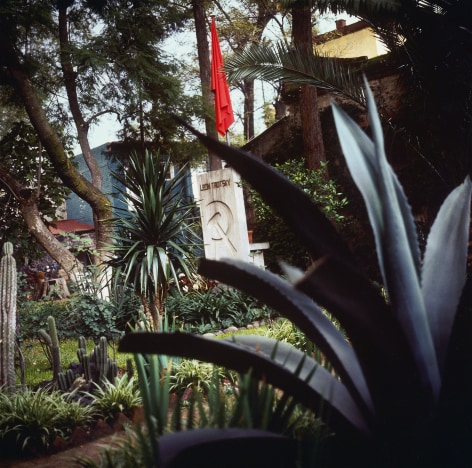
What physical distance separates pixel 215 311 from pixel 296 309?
654 centimetres

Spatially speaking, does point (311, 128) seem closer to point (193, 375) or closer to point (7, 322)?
point (193, 375)

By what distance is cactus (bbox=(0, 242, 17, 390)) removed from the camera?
171 inches

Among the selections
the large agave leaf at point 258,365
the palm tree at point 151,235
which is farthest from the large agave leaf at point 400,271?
the palm tree at point 151,235

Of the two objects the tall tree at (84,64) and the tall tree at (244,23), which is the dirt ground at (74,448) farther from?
the tall tree at (244,23)

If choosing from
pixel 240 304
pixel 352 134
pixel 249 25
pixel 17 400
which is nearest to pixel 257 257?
pixel 240 304

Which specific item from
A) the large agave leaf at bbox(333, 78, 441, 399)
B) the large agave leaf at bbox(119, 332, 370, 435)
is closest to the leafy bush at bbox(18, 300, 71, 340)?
the large agave leaf at bbox(119, 332, 370, 435)

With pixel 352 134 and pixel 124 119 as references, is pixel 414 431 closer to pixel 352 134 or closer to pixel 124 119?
pixel 352 134

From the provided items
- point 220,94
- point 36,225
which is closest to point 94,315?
point 36,225

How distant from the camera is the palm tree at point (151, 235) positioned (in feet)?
19.3

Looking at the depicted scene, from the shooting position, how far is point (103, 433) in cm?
347

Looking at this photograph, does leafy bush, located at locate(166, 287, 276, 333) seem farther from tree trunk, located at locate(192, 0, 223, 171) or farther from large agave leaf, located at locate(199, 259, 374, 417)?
tree trunk, located at locate(192, 0, 223, 171)

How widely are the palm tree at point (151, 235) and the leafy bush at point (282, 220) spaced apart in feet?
13.4

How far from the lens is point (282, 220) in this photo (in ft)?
33.2

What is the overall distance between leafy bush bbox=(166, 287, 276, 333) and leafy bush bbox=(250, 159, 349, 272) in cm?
216
